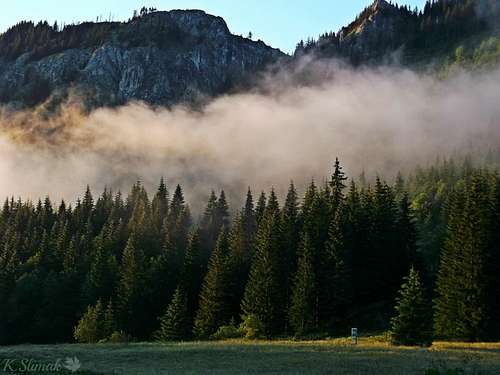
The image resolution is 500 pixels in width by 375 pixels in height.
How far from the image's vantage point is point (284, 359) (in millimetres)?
37031

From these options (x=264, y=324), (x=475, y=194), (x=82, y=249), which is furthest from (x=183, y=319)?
(x=82, y=249)

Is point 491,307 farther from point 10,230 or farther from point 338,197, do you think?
point 10,230

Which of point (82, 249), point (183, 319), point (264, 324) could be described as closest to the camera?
point (264, 324)

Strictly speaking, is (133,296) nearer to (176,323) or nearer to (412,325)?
(176,323)

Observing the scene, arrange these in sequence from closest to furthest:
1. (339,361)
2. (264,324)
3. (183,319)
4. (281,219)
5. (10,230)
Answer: (339,361) → (264,324) → (183,319) → (281,219) → (10,230)

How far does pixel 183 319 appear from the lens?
76000mm

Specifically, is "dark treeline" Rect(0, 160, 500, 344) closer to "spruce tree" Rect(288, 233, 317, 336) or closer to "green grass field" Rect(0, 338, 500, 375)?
"spruce tree" Rect(288, 233, 317, 336)

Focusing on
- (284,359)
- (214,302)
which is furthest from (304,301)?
(284,359)

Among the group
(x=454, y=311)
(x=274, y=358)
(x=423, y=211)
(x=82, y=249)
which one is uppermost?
(x=423, y=211)

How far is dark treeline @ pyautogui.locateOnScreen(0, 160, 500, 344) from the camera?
2239 inches

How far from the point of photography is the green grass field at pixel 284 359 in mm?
32156

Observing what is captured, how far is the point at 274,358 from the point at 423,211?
461 feet

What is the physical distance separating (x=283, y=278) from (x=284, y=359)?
38.8m

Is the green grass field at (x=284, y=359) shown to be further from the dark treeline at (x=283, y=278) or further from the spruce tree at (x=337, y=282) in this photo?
the spruce tree at (x=337, y=282)
